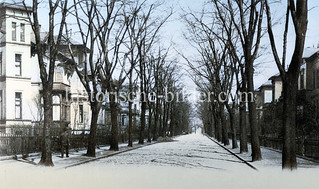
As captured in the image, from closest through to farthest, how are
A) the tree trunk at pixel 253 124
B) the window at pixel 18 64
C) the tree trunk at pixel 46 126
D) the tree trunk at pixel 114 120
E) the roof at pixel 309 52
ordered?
the roof at pixel 309 52
the window at pixel 18 64
the tree trunk at pixel 46 126
the tree trunk at pixel 253 124
the tree trunk at pixel 114 120

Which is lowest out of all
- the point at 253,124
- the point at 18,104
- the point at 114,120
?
the point at 114,120

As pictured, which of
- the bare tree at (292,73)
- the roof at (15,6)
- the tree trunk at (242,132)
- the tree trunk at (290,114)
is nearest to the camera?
the bare tree at (292,73)

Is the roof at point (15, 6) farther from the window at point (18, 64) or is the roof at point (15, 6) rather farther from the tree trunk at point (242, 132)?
the tree trunk at point (242, 132)

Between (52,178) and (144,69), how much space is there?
2169cm

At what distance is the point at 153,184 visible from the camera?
7535mm

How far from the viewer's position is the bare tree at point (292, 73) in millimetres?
8516

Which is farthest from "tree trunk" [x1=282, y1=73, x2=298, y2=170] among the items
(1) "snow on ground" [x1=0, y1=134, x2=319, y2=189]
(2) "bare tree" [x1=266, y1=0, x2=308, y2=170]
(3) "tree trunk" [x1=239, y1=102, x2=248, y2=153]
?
(3) "tree trunk" [x1=239, y1=102, x2=248, y2=153]

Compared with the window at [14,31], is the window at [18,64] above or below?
below

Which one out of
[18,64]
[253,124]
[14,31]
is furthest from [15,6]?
[253,124]

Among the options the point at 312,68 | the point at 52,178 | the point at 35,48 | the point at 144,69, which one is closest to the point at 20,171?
the point at 52,178

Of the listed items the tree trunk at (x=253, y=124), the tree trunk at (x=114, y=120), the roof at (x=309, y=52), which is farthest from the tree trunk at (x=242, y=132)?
the roof at (x=309, y=52)

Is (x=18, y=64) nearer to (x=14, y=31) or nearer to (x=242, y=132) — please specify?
(x=14, y=31)

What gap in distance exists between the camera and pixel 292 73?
924 centimetres

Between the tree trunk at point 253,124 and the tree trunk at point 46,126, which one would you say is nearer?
the tree trunk at point 46,126
